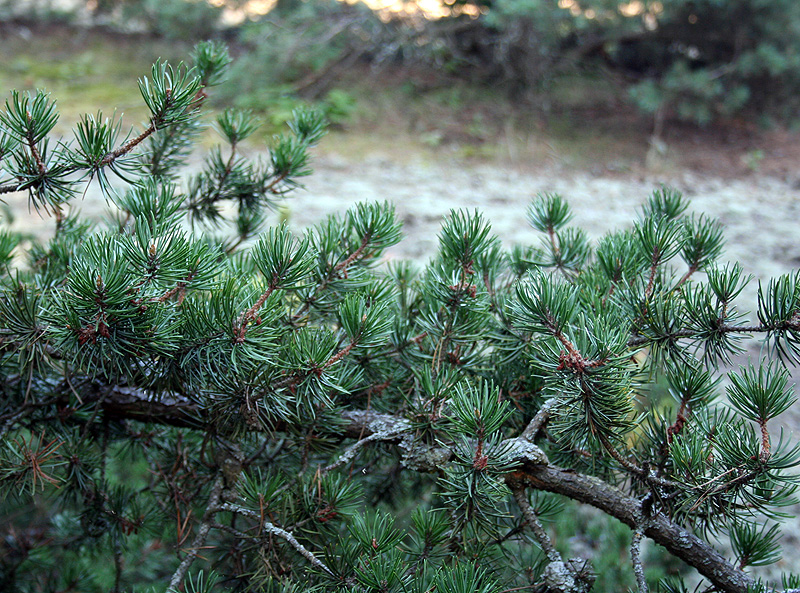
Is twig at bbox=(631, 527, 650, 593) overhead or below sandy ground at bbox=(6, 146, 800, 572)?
overhead

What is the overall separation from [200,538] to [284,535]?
166 mm

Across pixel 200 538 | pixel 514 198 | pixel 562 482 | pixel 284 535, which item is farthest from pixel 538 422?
pixel 514 198

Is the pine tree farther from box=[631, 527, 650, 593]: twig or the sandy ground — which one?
the sandy ground

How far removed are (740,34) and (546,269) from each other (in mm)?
4756

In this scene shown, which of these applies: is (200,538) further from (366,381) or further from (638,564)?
(638,564)

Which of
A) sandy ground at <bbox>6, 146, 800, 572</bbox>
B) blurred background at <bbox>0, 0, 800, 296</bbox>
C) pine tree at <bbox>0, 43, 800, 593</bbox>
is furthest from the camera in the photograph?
blurred background at <bbox>0, 0, 800, 296</bbox>

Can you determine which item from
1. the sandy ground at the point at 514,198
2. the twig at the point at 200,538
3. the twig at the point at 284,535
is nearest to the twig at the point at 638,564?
the twig at the point at 284,535

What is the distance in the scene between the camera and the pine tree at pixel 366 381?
2.44ft

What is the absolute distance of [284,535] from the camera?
800 millimetres

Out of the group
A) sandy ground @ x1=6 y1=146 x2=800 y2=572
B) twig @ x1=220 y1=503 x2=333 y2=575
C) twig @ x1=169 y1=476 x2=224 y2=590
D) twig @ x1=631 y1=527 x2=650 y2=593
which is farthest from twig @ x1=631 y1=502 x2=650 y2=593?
sandy ground @ x1=6 y1=146 x2=800 y2=572

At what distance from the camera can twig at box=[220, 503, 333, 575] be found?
777 mm

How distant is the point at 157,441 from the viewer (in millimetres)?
1198

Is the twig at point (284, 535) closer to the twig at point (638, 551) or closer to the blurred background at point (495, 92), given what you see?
the twig at point (638, 551)

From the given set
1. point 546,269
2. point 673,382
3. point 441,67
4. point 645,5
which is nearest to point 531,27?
point 645,5
